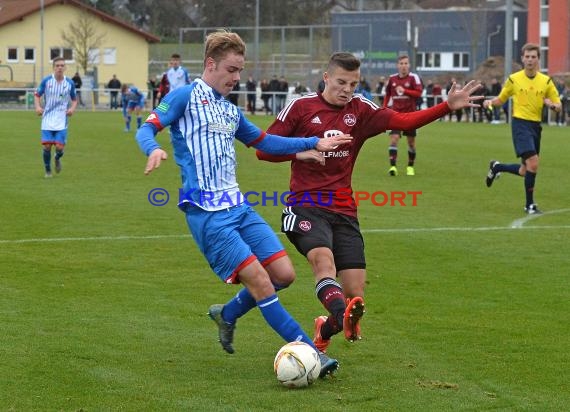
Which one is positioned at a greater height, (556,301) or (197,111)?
(197,111)

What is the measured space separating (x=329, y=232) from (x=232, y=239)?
0.90 meters

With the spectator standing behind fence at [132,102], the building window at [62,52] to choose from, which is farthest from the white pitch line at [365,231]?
the building window at [62,52]

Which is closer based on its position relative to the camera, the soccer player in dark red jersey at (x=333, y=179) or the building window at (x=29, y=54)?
the soccer player in dark red jersey at (x=333, y=179)

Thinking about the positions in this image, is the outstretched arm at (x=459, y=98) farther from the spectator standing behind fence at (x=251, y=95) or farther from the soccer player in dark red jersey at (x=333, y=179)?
the spectator standing behind fence at (x=251, y=95)

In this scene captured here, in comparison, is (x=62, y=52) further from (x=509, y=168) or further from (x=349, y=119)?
(x=349, y=119)

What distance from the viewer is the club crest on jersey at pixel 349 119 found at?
732 centimetres

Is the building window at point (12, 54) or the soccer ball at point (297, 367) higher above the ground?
the building window at point (12, 54)

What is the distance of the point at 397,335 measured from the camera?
7512 mm

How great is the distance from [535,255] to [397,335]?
4.19m

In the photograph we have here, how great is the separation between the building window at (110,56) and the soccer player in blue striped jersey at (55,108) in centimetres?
5448

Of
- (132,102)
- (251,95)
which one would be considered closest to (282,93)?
(251,95)

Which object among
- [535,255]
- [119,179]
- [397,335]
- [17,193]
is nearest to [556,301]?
[397,335]

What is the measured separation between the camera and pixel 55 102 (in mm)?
19281

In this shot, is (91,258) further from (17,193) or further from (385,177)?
(385,177)
